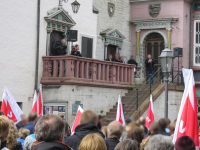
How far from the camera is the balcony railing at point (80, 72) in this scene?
15.6 m

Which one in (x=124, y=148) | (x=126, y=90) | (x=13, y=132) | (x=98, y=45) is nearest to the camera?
(x=124, y=148)

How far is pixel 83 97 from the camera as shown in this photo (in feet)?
53.1

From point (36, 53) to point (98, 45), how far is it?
14.9 feet

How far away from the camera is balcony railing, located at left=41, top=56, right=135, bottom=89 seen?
15641mm

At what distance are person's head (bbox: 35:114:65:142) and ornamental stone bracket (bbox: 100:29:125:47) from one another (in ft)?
52.5

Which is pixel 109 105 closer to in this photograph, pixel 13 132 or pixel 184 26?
pixel 184 26

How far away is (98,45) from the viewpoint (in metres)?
19.9

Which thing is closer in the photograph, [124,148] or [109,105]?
[124,148]

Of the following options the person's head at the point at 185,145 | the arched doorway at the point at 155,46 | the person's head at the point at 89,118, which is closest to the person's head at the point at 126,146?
the person's head at the point at 185,145

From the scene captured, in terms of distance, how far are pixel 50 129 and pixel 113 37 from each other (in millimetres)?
16669

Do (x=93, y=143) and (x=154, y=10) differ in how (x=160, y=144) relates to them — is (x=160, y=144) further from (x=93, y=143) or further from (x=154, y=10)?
(x=154, y=10)

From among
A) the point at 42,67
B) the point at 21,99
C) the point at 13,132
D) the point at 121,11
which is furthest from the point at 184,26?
the point at 13,132

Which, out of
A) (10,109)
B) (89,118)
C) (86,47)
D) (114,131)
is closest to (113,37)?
(86,47)

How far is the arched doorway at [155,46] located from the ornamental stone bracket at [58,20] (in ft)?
19.3
